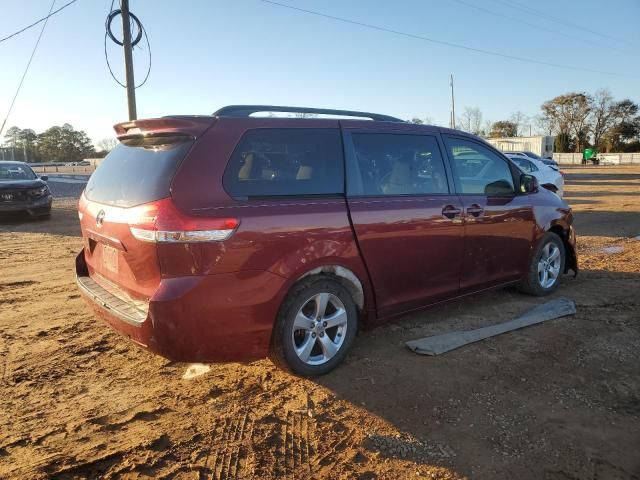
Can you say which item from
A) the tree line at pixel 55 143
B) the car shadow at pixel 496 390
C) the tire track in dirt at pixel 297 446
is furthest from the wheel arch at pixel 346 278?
the tree line at pixel 55 143

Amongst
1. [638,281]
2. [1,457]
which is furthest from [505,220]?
[1,457]

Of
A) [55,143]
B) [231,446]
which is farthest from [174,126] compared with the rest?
[55,143]

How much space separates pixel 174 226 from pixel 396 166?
6.56 feet

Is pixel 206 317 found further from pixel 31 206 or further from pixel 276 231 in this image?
pixel 31 206

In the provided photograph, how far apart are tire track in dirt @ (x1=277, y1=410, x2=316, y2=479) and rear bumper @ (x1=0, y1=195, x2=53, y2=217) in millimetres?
11776

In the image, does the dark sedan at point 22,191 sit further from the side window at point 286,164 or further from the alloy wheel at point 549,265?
the alloy wheel at point 549,265

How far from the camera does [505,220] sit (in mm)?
4848

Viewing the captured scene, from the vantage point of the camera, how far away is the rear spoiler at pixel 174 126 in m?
3.13

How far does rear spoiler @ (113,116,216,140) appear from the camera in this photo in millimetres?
3131

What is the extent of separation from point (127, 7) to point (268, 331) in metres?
12.5

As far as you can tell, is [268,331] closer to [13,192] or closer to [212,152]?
[212,152]

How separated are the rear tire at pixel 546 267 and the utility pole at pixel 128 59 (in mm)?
10581

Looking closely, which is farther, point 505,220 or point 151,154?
point 505,220

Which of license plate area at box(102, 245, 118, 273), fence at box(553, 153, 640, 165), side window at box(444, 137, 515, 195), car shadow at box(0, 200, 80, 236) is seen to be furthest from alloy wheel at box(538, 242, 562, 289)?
fence at box(553, 153, 640, 165)
